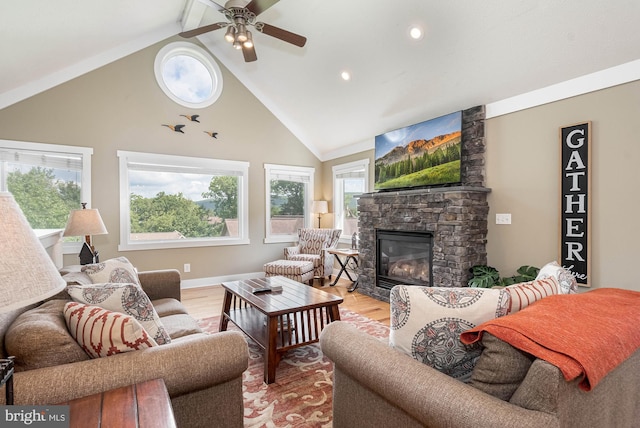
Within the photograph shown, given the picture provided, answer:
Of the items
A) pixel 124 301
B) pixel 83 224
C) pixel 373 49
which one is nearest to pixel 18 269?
pixel 124 301

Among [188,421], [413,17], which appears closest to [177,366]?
[188,421]

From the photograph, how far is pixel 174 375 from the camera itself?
116 centimetres

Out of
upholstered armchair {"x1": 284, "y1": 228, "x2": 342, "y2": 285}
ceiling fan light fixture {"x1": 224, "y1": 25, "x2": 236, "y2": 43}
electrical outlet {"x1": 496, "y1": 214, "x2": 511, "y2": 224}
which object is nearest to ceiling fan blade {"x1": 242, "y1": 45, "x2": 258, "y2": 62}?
ceiling fan light fixture {"x1": 224, "y1": 25, "x2": 236, "y2": 43}

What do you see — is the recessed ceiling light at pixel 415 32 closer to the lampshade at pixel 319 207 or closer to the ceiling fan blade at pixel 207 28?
the ceiling fan blade at pixel 207 28

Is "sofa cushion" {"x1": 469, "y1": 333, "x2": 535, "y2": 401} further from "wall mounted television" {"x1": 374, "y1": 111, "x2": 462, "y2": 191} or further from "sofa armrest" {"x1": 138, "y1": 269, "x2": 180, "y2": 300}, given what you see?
"wall mounted television" {"x1": 374, "y1": 111, "x2": 462, "y2": 191}

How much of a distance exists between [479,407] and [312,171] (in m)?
5.40

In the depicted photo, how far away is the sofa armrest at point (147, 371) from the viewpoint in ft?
3.20

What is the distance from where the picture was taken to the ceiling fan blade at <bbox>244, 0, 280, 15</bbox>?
2.47m

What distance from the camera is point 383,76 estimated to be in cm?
386

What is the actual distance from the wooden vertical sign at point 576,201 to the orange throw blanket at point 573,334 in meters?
1.88

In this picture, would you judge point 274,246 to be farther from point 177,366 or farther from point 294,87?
point 177,366

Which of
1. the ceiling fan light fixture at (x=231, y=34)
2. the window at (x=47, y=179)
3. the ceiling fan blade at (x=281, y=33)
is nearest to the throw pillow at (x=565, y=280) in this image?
the ceiling fan blade at (x=281, y=33)

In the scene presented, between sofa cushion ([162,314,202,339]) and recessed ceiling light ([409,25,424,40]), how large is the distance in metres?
3.28

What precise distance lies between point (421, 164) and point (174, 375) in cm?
357
